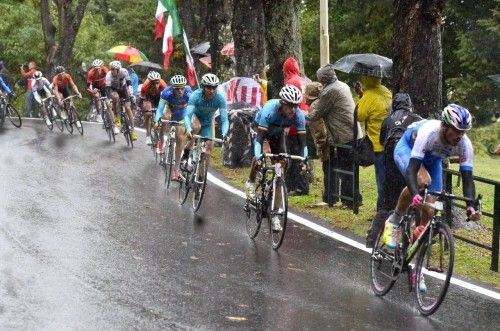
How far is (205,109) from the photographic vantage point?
1587 centimetres

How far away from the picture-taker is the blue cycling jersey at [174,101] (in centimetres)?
1826

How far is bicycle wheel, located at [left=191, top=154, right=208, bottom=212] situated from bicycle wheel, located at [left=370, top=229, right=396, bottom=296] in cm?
481

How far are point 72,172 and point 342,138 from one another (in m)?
5.68

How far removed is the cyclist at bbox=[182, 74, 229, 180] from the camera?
15156mm

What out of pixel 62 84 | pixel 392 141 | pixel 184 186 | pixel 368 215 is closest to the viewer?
pixel 392 141

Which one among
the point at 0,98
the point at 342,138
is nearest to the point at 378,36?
the point at 0,98

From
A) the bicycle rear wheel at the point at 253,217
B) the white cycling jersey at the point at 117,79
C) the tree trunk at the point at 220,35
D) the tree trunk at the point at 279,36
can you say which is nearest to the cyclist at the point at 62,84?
the white cycling jersey at the point at 117,79

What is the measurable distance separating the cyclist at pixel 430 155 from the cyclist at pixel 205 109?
16.8 feet

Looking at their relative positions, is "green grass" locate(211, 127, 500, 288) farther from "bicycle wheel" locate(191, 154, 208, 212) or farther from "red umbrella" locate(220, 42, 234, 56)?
"red umbrella" locate(220, 42, 234, 56)

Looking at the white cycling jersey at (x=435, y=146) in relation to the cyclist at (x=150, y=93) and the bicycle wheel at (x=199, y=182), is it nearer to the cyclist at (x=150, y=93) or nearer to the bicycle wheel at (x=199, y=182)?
the bicycle wheel at (x=199, y=182)

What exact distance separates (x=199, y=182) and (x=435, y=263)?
20.4 feet

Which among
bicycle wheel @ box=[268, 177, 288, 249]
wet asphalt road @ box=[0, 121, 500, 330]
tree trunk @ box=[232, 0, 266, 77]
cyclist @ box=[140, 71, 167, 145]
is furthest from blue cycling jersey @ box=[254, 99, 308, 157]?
cyclist @ box=[140, 71, 167, 145]

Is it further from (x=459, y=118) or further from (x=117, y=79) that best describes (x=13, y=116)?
(x=459, y=118)

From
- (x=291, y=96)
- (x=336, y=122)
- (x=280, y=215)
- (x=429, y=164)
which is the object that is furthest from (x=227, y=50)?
(x=429, y=164)
